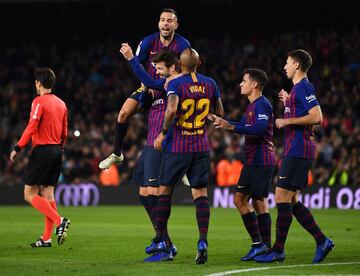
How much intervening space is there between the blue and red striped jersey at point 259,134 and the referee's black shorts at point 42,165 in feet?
10.0

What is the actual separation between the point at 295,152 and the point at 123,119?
234cm

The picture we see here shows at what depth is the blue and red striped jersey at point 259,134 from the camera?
10344 mm

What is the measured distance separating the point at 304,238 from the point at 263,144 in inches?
142

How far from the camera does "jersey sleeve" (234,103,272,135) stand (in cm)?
1018

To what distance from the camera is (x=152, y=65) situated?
11055mm

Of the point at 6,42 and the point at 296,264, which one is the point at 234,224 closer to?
the point at 296,264

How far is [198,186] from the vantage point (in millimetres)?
10000

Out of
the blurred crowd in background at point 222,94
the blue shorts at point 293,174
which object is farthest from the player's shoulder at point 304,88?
the blurred crowd in background at point 222,94

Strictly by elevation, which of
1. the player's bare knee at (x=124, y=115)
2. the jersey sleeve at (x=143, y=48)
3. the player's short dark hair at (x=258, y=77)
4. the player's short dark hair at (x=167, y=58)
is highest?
the jersey sleeve at (x=143, y=48)

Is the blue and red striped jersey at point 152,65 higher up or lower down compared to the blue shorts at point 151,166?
higher up

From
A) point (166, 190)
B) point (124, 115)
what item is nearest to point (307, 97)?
point (166, 190)

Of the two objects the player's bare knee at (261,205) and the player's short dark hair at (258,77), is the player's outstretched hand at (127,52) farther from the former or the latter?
the player's bare knee at (261,205)

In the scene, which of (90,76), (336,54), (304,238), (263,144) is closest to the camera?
(263,144)

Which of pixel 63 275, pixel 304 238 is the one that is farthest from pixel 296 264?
pixel 304 238
